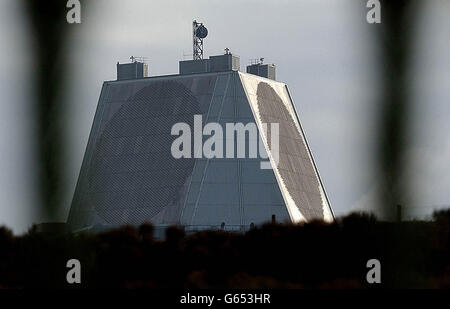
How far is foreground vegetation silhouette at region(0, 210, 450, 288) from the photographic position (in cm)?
6475

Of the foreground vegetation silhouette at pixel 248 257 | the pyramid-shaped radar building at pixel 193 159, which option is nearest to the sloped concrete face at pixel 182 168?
the pyramid-shaped radar building at pixel 193 159

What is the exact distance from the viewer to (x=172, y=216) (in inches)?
7082

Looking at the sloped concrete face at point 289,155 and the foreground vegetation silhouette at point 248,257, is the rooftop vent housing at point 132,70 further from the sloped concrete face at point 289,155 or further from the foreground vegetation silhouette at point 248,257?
the foreground vegetation silhouette at point 248,257

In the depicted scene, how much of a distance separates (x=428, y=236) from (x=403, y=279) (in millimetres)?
19298

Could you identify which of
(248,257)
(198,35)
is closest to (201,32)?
(198,35)

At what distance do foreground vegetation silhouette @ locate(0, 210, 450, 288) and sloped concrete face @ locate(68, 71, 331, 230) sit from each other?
8783cm

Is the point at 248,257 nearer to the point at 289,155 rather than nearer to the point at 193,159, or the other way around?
the point at 193,159

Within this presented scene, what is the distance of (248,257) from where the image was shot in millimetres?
85188

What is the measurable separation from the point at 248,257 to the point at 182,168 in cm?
9879

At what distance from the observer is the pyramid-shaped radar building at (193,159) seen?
18125cm

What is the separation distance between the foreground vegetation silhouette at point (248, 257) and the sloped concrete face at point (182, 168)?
8783 centimetres
